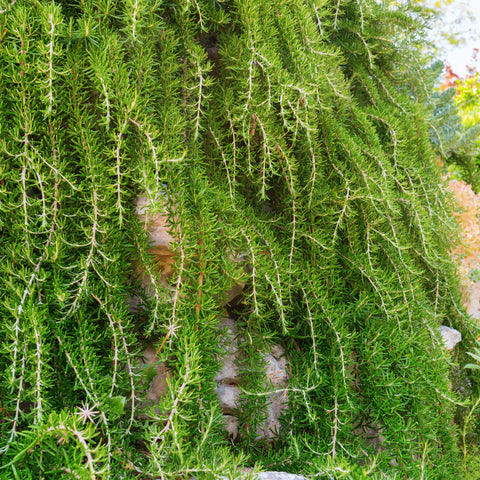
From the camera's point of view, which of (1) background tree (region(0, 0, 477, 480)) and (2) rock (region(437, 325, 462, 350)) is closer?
(1) background tree (region(0, 0, 477, 480))

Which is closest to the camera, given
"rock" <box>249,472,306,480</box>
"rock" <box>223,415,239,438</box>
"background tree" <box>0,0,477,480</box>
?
"background tree" <box>0,0,477,480</box>

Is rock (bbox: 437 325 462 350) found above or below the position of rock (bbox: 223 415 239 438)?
above

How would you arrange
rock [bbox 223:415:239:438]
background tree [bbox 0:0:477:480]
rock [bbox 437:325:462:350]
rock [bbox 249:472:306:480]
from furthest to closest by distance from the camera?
rock [bbox 437:325:462:350] → rock [bbox 223:415:239:438] → rock [bbox 249:472:306:480] → background tree [bbox 0:0:477:480]

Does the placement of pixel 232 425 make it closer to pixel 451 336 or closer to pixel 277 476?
pixel 277 476

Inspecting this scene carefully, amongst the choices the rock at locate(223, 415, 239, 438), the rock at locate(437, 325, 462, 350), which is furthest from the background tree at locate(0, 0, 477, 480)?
the rock at locate(437, 325, 462, 350)

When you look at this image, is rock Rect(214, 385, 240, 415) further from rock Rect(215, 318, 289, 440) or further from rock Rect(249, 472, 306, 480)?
rock Rect(249, 472, 306, 480)

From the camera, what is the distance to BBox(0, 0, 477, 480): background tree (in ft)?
2.82

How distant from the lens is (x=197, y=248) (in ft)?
3.24

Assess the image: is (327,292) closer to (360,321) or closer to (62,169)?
(360,321)

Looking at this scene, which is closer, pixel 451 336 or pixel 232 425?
pixel 232 425

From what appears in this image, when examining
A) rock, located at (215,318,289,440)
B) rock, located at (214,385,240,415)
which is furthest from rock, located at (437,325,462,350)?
rock, located at (214,385,240,415)

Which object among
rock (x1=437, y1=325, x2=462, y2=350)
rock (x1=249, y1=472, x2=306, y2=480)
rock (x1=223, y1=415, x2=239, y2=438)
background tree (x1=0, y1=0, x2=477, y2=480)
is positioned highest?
background tree (x1=0, y1=0, x2=477, y2=480)

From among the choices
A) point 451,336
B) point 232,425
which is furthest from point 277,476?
point 451,336

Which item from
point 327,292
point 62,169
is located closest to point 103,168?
point 62,169
